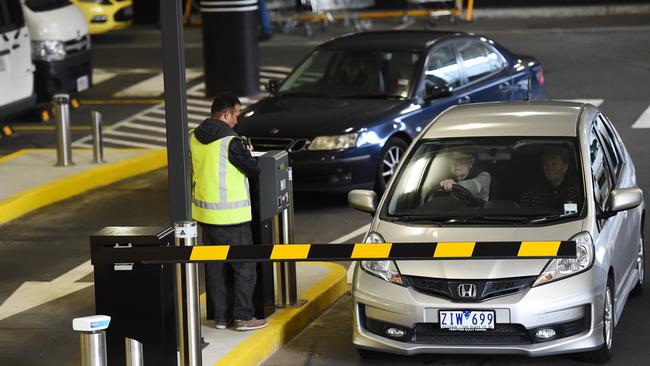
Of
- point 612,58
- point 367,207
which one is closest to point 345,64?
point 367,207

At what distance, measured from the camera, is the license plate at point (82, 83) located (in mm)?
19719

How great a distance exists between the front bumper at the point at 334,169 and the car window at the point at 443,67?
1.46 m

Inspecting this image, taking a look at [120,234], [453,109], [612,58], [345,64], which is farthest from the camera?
[612,58]

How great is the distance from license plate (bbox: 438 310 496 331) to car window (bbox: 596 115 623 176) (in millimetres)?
2120

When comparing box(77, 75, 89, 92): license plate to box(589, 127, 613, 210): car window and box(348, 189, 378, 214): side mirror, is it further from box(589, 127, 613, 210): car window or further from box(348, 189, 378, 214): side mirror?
box(589, 127, 613, 210): car window

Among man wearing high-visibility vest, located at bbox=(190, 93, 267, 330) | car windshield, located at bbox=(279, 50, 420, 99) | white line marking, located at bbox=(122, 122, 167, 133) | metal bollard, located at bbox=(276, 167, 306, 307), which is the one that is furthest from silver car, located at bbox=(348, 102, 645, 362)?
white line marking, located at bbox=(122, 122, 167, 133)

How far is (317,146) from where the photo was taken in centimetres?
1350

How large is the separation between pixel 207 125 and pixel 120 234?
1.36m

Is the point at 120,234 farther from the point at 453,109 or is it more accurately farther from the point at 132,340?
the point at 453,109

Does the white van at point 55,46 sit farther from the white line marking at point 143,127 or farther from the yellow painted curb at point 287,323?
the yellow painted curb at point 287,323

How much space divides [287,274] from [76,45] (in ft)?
35.3

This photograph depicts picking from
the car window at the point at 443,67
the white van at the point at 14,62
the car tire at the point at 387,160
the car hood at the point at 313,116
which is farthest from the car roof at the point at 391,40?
the white van at the point at 14,62

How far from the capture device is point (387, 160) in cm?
1383

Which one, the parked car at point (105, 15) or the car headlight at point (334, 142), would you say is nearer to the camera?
the car headlight at point (334, 142)
